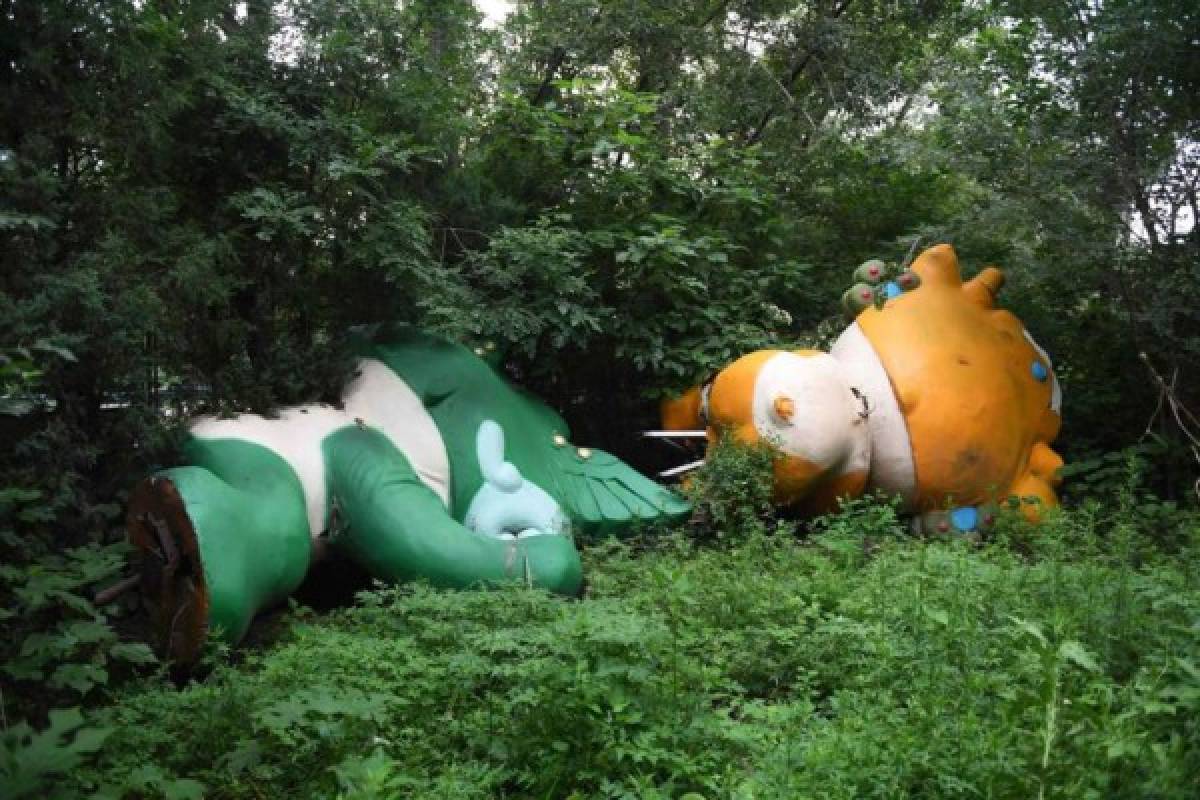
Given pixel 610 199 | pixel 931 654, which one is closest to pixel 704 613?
pixel 931 654

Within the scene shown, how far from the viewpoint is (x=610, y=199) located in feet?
24.3

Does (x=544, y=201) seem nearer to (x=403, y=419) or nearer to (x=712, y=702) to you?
(x=403, y=419)

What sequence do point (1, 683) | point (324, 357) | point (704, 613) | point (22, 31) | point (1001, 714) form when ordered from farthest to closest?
1. point (324, 357)
2. point (704, 613)
3. point (22, 31)
4. point (1, 683)
5. point (1001, 714)

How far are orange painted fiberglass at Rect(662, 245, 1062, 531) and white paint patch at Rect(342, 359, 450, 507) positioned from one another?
173 centimetres

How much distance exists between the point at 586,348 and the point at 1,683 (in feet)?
14.2

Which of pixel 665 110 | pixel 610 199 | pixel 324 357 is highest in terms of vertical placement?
pixel 665 110

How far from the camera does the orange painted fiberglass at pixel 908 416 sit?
6008 millimetres

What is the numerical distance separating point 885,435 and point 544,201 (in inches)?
111

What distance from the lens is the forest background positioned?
13.1 ft

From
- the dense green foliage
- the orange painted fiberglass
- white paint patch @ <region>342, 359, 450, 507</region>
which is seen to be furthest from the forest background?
the orange painted fiberglass

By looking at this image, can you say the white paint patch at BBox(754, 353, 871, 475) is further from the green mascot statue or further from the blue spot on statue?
the green mascot statue

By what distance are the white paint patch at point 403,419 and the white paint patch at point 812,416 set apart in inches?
72.1

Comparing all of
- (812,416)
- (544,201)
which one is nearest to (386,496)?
(812,416)

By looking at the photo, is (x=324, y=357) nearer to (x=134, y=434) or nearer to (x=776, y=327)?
(x=134, y=434)
